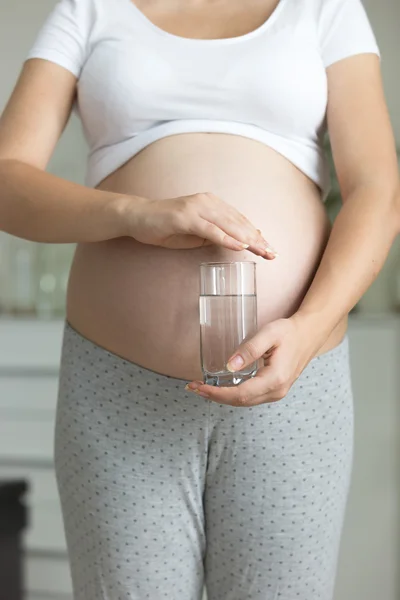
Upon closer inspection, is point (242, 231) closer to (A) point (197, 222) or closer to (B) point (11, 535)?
(A) point (197, 222)

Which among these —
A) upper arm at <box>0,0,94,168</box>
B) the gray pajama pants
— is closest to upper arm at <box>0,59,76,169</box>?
upper arm at <box>0,0,94,168</box>

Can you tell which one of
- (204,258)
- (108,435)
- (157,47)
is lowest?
(108,435)

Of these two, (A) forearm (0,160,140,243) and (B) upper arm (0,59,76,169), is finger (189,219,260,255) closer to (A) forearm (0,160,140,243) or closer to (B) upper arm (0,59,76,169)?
(A) forearm (0,160,140,243)

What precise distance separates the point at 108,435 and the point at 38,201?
281 millimetres

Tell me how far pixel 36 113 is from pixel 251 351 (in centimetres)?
43

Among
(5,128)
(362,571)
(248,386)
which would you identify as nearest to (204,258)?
(248,386)

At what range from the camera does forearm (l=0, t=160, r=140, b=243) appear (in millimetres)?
851

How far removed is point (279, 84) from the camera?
935 millimetres

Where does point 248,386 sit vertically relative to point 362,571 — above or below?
above

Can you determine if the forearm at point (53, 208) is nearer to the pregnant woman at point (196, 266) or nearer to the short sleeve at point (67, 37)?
the pregnant woman at point (196, 266)

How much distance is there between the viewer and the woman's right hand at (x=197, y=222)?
791 mm

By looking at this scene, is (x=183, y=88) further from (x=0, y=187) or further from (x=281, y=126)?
(x=0, y=187)

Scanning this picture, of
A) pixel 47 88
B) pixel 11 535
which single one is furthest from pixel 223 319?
pixel 47 88

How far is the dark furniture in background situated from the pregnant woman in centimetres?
12
